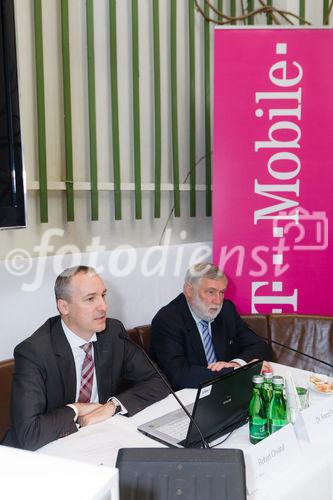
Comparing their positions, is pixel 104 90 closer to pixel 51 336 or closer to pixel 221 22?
pixel 221 22

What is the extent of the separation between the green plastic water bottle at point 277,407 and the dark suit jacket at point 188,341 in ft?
2.31

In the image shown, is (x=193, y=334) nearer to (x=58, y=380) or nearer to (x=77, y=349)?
(x=77, y=349)

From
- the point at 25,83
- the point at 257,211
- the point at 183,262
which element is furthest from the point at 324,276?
the point at 25,83

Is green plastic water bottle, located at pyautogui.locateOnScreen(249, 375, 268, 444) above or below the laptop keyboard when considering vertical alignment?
above

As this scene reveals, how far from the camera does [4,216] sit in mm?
1643

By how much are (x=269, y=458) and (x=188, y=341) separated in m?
1.23

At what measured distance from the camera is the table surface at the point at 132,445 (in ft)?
3.99

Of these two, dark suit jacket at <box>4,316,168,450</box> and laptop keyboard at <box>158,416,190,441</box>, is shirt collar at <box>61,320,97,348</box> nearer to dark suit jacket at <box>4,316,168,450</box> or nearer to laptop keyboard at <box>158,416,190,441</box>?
dark suit jacket at <box>4,316,168,450</box>

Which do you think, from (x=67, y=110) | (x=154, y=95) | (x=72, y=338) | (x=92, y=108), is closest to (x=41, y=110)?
(x=67, y=110)

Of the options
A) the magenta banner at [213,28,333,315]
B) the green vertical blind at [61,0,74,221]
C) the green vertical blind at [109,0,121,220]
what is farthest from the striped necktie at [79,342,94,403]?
the magenta banner at [213,28,333,315]

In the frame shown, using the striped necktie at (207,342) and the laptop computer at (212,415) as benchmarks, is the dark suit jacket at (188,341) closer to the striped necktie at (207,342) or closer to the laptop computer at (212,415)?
the striped necktie at (207,342)

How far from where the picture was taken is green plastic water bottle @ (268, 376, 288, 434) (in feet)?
4.60

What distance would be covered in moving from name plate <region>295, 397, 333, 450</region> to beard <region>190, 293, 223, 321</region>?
3.37 ft

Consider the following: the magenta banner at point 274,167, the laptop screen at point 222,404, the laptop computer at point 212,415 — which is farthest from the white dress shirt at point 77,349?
the magenta banner at point 274,167
